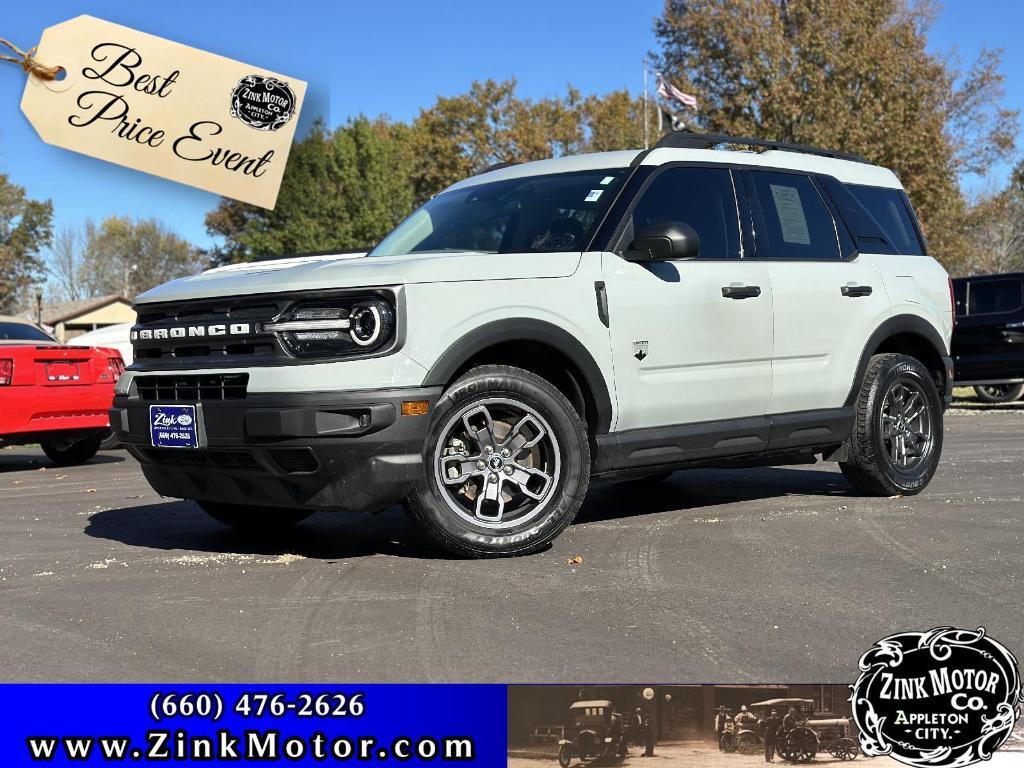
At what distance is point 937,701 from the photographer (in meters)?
3.13

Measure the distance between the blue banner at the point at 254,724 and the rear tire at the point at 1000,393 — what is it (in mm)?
16944

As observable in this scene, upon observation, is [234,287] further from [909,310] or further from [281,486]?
[909,310]

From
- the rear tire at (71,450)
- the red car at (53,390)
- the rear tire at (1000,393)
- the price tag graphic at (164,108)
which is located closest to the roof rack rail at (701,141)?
the red car at (53,390)

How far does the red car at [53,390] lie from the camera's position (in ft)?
34.3

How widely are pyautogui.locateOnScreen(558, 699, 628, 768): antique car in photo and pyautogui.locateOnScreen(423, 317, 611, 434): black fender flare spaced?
230cm

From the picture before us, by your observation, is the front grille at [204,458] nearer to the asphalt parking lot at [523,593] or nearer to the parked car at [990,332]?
the asphalt parking lot at [523,593]

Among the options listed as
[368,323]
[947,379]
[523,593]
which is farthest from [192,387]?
[947,379]

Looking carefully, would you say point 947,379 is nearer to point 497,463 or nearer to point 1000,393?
point 497,463

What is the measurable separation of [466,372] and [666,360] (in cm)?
117

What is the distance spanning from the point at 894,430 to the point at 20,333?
8.58m

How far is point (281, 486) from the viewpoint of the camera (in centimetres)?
534

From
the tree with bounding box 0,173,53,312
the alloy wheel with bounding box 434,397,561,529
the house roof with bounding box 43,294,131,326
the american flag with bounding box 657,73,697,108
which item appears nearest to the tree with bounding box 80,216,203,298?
the house roof with bounding box 43,294,131,326

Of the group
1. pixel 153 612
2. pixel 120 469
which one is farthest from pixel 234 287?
pixel 120 469

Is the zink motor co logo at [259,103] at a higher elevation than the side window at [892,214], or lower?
higher
